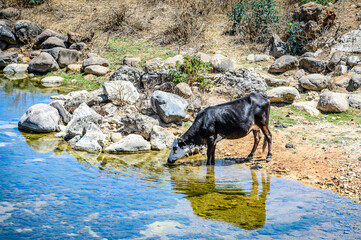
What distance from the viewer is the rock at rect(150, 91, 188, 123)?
38.3 ft

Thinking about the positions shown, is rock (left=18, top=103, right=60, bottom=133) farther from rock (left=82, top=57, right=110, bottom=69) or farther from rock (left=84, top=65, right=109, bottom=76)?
rock (left=82, top=57, right=110, bottom=69)

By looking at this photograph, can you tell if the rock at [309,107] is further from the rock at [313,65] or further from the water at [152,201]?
the water at [152,201]

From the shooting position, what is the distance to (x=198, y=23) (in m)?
21.0

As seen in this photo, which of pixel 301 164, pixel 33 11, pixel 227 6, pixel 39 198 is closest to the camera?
pixel 39 198

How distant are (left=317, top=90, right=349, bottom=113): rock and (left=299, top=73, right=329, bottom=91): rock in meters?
1.52

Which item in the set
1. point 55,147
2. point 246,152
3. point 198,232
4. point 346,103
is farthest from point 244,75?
point 198,232

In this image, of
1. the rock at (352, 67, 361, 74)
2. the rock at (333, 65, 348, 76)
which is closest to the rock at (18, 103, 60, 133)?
the rock at (333, 65, 348, 76)

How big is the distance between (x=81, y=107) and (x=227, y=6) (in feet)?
48.2

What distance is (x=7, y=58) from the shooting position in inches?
806

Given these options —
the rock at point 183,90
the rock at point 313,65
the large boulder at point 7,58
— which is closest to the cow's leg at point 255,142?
A: the rock at point 183,90


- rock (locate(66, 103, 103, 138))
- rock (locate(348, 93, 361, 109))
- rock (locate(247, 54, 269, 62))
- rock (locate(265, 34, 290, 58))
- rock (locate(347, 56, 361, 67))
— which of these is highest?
rock (locate(265, 34, 290, 58))

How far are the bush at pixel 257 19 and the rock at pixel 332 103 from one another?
7251mm

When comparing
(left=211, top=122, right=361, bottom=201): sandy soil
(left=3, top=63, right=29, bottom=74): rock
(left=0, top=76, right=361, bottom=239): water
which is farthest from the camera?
(left=3, top=63, right=29, bottom=74): rock

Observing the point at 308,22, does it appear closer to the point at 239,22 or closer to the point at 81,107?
the point at 239,22
